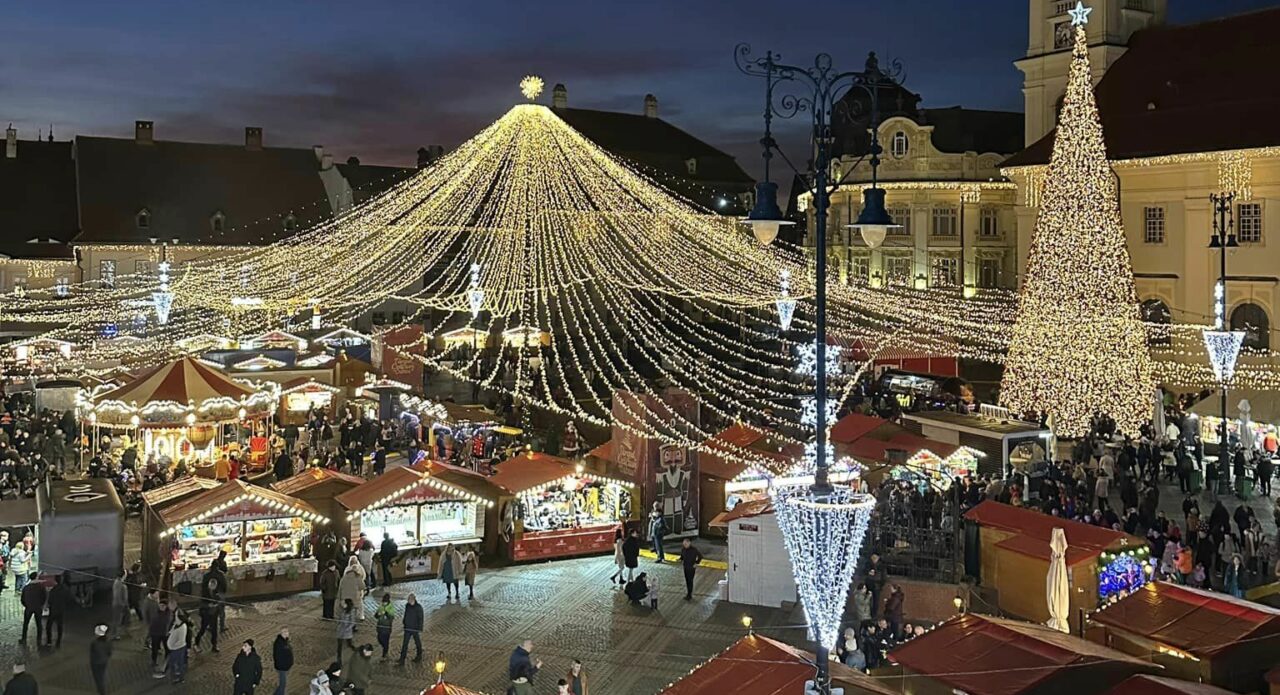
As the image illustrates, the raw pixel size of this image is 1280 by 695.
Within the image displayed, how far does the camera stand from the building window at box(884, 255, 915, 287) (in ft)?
147

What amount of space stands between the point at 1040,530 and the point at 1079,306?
10.6m

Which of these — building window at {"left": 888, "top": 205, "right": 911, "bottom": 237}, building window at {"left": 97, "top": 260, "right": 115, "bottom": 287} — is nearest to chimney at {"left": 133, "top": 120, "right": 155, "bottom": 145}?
building window at {"left": 97, "top": 260, "right": 115, "bottom": 287}

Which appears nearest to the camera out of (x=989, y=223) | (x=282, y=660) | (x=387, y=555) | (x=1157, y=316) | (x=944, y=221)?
(x=282, y=660)

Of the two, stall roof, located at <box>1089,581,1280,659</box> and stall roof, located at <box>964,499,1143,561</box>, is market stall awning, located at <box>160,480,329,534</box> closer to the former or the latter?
stall roof, located at <box>964,499,1143,561</box>

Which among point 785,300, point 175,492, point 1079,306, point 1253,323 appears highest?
point 785,300

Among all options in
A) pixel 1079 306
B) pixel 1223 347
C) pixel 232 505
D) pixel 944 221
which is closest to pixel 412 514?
pixel 232 505

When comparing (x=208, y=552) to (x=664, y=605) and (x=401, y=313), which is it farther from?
(x=401, y=313)

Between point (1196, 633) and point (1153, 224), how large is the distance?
2451 cm

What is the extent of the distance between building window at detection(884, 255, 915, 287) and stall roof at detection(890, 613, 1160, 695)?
3533 centimetres

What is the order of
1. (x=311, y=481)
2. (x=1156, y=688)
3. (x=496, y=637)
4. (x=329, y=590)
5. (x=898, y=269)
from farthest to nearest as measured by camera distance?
1. (x=898, y=269)
2. (x=311, y=481)
3. (x=329, y=590)
4. (x=496, y=637)
5. (x=1156, y=688)

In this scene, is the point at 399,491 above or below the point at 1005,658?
above

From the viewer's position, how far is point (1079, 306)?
2375 centimetres

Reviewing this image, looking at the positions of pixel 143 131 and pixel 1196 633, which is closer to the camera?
pixel 1196 633

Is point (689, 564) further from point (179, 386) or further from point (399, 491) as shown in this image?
point (179, 386)
